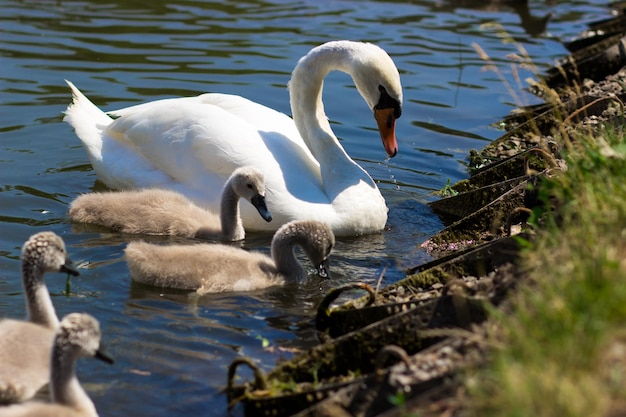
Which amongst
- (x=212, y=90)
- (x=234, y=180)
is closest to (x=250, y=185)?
(x=234, y=180)

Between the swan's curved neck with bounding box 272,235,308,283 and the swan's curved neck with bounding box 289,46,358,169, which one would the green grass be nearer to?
the swan's curved neck with bounding box 272,235,308,283

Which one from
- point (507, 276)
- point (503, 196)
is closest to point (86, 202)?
point (503, 196)

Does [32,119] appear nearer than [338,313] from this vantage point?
No

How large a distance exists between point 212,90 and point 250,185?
510cm

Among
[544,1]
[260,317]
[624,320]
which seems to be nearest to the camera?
[624,320]

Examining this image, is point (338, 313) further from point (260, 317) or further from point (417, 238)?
point (417, 238)

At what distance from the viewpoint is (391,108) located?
28.9 feet

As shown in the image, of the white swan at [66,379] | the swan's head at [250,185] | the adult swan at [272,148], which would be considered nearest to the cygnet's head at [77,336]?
the white swan at [66,379]

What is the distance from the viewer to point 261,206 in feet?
26.0

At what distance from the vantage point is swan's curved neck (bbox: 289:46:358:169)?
8859mm

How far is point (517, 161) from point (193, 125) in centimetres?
292

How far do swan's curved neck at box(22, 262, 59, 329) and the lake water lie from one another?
1.14 feet

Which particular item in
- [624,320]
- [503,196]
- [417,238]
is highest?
[624,320]

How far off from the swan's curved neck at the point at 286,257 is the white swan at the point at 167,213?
69 centimetres
